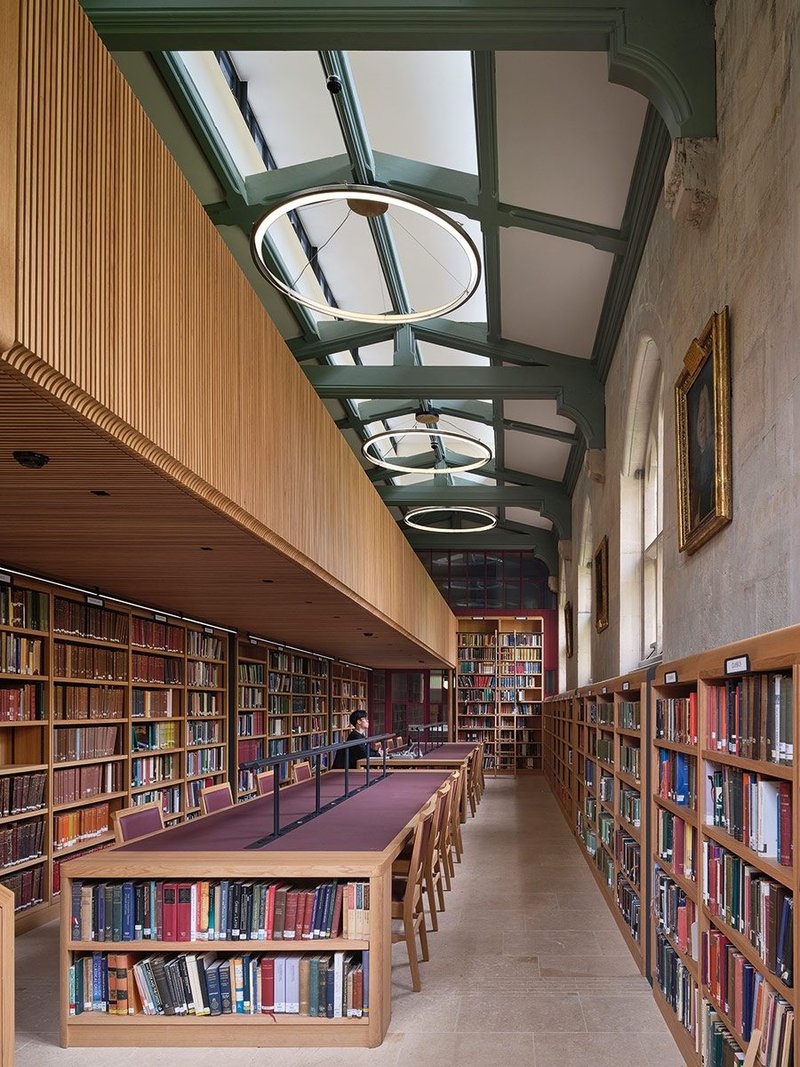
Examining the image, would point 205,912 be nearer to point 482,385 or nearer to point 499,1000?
point 499,1000

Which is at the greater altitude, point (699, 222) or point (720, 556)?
point (699, 222)

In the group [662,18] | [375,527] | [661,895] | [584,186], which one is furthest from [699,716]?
[375,527]

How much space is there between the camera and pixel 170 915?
4.67 meters

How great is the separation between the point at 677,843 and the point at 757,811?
63.7 inches

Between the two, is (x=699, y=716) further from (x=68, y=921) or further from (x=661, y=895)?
(x=68, y=921)

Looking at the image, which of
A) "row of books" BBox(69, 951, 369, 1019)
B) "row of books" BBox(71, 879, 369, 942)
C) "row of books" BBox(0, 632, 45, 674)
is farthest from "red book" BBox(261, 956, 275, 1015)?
"row of books" BBox(0, 632, 45, 674)

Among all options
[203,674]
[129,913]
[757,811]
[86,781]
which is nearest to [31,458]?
[129,913]

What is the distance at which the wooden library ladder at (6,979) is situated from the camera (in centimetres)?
283

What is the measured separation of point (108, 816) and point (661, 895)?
4.75 metres

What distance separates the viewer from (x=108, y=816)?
26.6 ft

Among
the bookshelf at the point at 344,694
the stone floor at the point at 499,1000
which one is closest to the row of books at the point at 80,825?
the stone floor at the point at 499,1000

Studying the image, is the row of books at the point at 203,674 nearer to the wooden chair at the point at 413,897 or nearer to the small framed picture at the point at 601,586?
the small framed picture at the point at 601,586

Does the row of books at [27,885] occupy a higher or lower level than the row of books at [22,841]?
lower

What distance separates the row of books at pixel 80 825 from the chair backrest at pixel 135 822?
1633 mm
